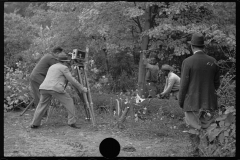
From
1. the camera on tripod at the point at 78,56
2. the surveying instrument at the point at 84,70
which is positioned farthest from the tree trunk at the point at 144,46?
the camera on tripod at the point at 78,56

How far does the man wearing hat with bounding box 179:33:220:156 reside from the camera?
4.89m

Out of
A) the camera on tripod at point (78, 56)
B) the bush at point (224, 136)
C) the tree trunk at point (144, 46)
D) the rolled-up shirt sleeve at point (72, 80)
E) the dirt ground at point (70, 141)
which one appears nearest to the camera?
the bush at point (224, 136)

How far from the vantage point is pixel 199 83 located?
16.1 feet

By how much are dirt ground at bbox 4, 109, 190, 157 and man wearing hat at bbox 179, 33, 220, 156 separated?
0.59 metres

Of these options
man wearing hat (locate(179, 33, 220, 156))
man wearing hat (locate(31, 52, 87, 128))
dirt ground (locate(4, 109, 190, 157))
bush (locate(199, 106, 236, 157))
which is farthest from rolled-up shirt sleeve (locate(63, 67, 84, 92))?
bush (locate(199, 106, 236, 157))

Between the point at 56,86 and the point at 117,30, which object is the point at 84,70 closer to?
the point at 56,86

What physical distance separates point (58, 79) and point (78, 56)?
2.48ft

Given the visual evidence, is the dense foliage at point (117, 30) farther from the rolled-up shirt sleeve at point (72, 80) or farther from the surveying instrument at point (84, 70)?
the rolled-up shirt sleeve at point (72, 80)

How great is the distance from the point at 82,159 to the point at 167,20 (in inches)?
298

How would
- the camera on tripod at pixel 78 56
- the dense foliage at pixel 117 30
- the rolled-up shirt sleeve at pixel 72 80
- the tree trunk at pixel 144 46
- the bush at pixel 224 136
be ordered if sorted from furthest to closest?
1. the tree trunk at pixel 144 46
2. the dense foliage at pixel 117 30
3. the camera on tripod at pixel 78 56
4. the rolled-up shirt sleeve at pixel 72 80
5. the bush at pixel 224 136

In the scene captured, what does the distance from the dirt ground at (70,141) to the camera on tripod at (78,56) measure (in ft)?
5.01

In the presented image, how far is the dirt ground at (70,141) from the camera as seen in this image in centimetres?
545

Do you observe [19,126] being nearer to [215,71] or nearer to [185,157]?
[185,157]

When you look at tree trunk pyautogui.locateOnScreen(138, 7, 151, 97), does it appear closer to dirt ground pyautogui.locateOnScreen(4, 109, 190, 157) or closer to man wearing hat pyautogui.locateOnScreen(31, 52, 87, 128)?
dirt ground pyautogui.locateOnScreen(4, 109, 190, 157)
